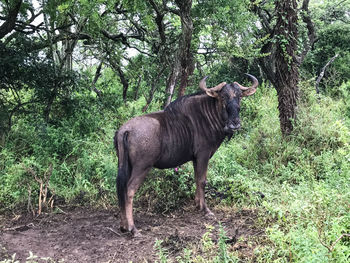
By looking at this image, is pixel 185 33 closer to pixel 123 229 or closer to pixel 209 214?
pixel 209 214

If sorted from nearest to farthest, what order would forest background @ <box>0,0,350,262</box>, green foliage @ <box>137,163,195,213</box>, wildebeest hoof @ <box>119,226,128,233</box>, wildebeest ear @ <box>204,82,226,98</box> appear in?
1. wildebeest hoof @ <box>119,226,128,233</box>
2. wildebeest ear @ <box>204,82,226,98</box>
3. forest background @ <box>0,0,350,262</box>
4. green foliage @ <box>137,163,195,213</box>

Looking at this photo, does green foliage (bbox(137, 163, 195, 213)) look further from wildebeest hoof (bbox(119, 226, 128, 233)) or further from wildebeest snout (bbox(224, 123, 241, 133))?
wildebeest snout (bbox(224, 123, 241, 133))

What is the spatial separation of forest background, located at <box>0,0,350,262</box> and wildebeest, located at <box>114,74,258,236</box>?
2.79ft

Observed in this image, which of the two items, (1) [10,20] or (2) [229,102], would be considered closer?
(2) [229,102]

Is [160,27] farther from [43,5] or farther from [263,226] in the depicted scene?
[263,226]

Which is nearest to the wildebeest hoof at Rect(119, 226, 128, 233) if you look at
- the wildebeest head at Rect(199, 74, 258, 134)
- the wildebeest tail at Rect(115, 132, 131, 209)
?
the wildebeest tail at Rect(115, 132, 131, 209)

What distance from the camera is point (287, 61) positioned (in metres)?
7.65

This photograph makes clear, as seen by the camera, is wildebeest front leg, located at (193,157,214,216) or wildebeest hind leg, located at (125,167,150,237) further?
wildebeest front leg, located at (193,157,214,216)

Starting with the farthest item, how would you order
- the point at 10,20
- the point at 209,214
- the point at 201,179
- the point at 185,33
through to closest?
the point at 10,20 < the point at 185,33 < the point at 201,179 < the point at 209,214

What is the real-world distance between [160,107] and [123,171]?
4952mm

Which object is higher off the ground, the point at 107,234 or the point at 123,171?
the point at 123,171

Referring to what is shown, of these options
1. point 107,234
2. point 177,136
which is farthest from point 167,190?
point 107,234

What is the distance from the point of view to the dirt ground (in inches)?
154

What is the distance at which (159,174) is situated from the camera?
19.5ft
